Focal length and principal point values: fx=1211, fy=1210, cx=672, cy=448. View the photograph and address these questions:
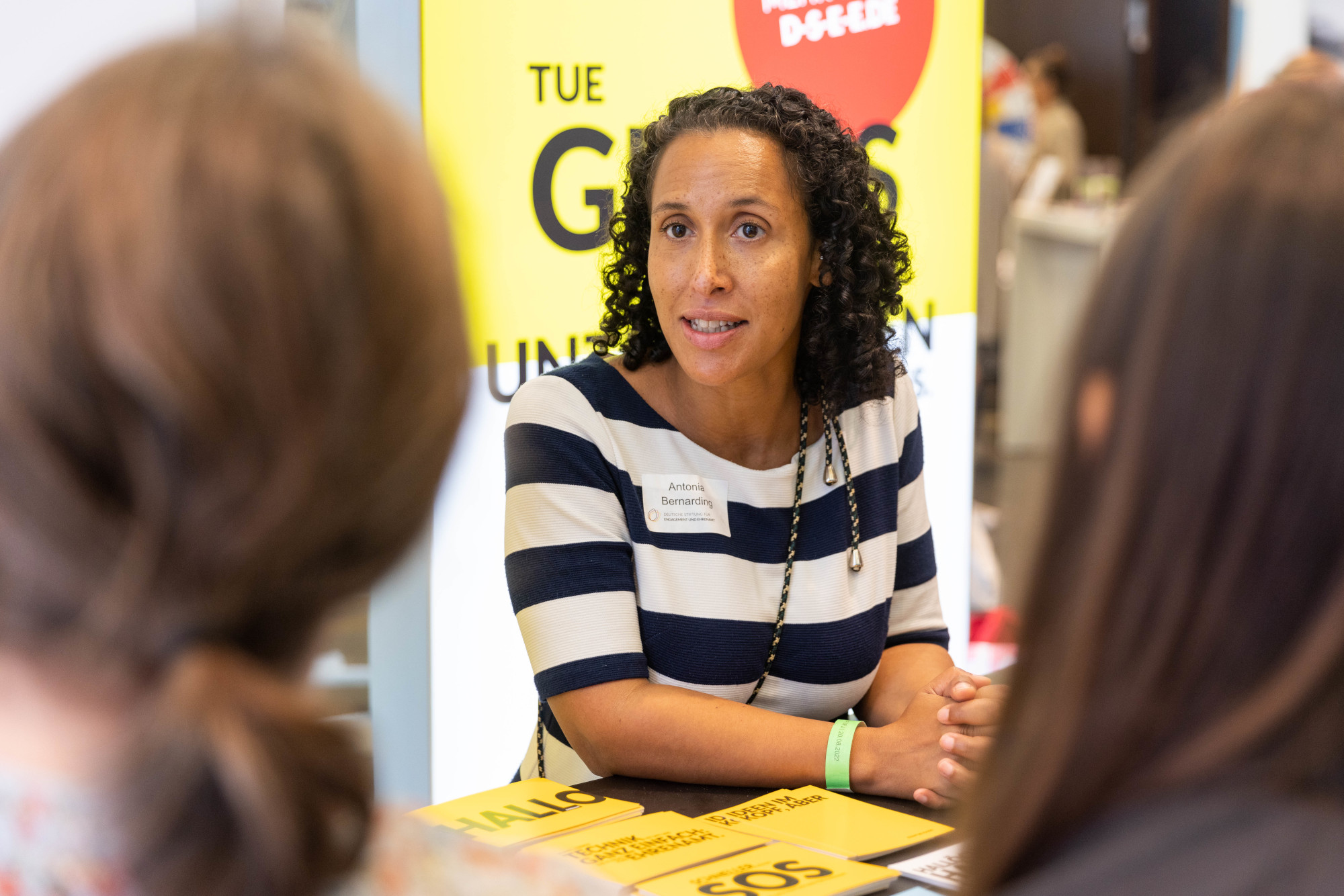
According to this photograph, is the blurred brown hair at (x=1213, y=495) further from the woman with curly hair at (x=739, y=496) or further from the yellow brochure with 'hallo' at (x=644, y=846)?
the woman with curly hair at (x=739, y=496)

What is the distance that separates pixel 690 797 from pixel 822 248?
3.33 feet

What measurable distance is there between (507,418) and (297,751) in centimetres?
134

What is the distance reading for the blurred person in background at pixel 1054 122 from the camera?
831cm

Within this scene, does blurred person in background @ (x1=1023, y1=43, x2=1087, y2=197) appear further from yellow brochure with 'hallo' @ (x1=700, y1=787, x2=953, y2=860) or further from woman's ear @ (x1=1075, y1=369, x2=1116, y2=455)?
woman's ear @ (x1=1075, y1=369, x2=1116, y2=455)

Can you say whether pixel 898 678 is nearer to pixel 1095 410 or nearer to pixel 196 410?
pixel 1095 410

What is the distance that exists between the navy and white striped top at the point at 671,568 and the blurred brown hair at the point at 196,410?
1.11 metres

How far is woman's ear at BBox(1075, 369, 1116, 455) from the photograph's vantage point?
0.75 m

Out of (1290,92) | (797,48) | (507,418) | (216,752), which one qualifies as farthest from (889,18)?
(216,752)

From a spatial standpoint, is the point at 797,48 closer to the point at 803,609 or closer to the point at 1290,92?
the point at 803,609

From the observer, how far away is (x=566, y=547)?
1.80 metres

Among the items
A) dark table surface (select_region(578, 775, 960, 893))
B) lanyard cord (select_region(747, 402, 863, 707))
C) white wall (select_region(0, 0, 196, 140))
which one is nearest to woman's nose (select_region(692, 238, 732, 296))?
lanyard cord (select_region(747, 402, 863, 707))

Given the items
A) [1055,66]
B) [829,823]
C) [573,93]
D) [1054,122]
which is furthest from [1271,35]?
[829,823]

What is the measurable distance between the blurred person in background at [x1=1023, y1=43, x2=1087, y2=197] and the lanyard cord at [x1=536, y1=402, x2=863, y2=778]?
6897 millimetres

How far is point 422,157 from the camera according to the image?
2.34 ft
